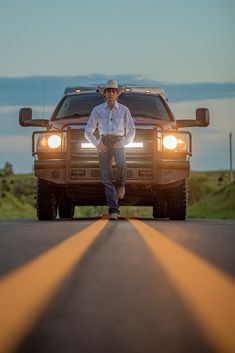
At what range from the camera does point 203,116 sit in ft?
51.4

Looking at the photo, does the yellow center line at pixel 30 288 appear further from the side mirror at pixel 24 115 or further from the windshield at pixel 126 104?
the windshield at pixel 126 104

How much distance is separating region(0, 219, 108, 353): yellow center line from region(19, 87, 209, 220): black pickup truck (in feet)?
19.4

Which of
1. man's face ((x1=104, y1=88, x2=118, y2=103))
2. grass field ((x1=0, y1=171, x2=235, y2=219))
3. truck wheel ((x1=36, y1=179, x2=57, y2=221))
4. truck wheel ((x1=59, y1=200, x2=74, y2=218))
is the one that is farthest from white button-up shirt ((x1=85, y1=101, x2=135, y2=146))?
grass field ((x1=0, y1=171, x2=235, y2=219))

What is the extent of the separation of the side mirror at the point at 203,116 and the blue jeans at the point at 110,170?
162cm

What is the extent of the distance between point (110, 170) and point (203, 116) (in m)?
1.99

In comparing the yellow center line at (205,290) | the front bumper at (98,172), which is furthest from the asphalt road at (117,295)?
the front bumper at (98,172)

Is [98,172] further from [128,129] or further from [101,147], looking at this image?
[128,129]

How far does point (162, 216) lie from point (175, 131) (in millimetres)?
2859

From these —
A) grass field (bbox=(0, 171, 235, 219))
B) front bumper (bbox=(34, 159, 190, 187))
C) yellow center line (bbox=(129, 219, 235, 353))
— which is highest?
front bumper (bbox=(34, 159, 190, 187))

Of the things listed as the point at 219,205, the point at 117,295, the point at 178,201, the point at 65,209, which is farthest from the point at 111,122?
the point at 219,205

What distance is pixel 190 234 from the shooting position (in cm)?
1094

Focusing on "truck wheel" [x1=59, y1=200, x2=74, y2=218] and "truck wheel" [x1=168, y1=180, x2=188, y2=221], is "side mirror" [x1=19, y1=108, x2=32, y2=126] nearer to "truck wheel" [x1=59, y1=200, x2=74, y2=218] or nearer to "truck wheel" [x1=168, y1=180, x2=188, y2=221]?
"truck wheel" [x1=59, y1=200, x2=74, y2=218]

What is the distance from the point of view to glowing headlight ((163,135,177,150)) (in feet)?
50.6

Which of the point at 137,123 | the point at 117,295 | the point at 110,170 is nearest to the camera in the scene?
the point at 117,295
